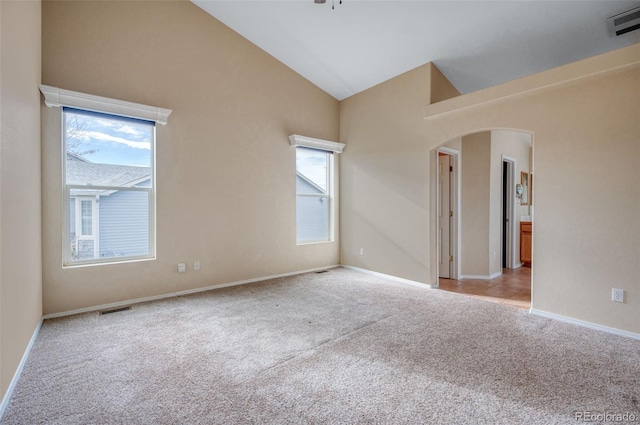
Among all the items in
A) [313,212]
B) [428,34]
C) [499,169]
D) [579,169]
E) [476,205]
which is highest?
[428,34]

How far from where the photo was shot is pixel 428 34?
3.74 m

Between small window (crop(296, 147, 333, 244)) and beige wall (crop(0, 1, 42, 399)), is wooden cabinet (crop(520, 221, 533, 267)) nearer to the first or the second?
small window (crop(296, 147, 333, 244))

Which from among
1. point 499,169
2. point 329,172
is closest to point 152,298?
point 329,172

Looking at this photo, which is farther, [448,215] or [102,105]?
[448,215]

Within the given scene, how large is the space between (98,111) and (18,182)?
154 centimetres

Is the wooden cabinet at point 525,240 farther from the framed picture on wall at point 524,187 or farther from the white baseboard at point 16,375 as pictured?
the white baseboard at point 16,375

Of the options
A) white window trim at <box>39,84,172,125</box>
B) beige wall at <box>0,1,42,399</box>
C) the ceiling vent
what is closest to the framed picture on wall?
the ceiling vent

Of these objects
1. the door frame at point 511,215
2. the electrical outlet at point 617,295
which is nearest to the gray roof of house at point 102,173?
the electrical outlet at point 617,295

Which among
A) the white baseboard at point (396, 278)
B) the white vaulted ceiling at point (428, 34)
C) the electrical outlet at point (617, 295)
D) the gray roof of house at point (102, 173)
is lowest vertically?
the white baseboard at point (396, 278)

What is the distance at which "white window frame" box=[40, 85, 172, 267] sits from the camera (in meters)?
3.12

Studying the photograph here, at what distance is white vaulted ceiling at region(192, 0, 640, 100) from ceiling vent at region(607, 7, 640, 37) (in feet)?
0.20

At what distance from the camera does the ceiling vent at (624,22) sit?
9.62 feet

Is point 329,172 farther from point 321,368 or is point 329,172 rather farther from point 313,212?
point 321,368

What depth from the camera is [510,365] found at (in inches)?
Answer: 87.0
